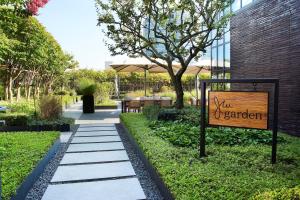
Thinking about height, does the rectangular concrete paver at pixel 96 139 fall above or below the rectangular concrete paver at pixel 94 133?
below

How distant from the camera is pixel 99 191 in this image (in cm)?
386

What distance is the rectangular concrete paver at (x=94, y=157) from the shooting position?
17.4 feet

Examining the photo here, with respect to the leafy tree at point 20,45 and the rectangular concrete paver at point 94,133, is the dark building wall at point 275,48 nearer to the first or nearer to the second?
the rectangular concrete paver at point 94,133

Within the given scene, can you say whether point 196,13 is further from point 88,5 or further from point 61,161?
point 61,161

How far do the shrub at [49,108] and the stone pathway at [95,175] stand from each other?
7.58 feet

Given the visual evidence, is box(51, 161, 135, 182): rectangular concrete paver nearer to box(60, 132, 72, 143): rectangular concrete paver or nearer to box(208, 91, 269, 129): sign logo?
box(208, 91, 269, 129): sign logo

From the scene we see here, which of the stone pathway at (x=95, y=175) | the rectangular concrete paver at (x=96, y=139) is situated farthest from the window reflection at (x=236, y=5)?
the stone pathway at (x=95, y=175)

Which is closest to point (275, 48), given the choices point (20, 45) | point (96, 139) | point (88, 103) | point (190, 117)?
point (190, 117)

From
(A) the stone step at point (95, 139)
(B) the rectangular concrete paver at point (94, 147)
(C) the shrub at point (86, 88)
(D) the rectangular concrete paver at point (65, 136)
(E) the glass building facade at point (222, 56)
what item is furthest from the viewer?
(C) the shrub at point (86, 88)

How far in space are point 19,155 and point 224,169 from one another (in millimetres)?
2970

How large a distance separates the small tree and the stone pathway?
11.8 ft

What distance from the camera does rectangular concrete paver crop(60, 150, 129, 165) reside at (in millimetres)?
5312

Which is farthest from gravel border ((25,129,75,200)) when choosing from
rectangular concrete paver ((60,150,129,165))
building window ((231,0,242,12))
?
building window ((231,0,242,12))

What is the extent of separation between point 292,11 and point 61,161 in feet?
18.1
